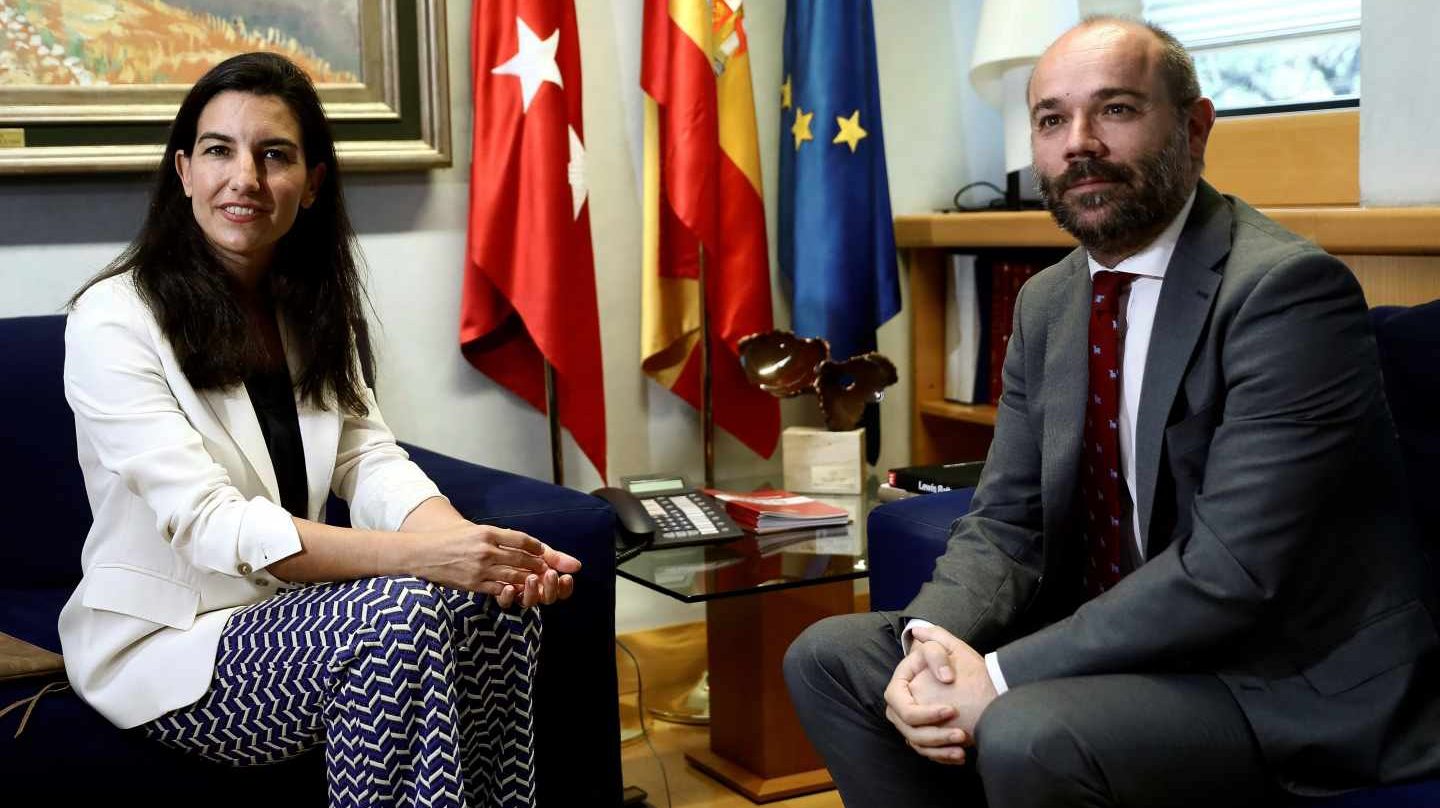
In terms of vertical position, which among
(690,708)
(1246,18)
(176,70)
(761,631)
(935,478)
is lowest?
(690,708)

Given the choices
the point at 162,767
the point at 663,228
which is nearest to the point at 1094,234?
the point at 162,767

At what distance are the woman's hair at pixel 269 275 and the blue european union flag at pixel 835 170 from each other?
1.25 m

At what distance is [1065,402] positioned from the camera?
6.08ft

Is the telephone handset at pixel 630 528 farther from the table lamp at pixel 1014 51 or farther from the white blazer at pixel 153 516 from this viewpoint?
the table lamp at pixel 1014 51

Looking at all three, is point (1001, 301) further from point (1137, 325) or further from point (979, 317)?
point (1137, 325)

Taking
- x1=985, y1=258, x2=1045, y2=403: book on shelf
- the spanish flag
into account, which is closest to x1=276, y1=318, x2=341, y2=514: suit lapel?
the spanish flag

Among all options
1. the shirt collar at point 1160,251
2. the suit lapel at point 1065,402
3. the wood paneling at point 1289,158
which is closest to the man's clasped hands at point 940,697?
the suit lapel at point 1065,402

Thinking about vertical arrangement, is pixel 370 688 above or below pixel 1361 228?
below

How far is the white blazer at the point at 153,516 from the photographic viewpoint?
6.39ft

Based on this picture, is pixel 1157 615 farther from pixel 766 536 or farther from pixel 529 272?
pixel 529 272

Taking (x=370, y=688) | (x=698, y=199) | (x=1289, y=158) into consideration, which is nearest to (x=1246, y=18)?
(x=1289, y=158)

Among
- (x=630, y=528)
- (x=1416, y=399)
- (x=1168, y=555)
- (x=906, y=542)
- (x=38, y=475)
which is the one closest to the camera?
(x=1168, y=555)

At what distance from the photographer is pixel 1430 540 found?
1.87m

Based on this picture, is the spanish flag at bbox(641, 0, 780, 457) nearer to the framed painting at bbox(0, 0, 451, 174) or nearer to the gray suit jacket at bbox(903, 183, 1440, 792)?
the framed painting at bbox(0, 0, 451, 174)
